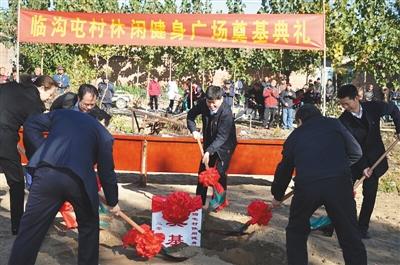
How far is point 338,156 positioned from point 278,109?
14.2m

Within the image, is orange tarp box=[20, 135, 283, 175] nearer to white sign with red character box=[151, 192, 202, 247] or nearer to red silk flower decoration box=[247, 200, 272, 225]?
red silk flower decoration box=[247, 200, 272, 225]

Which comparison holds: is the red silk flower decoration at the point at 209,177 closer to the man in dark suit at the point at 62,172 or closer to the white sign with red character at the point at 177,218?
the white sign with red character at the point at 177,218

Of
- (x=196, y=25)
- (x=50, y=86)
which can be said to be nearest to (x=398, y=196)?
(x=196, y=25)

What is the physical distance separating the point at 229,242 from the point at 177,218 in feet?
2.40

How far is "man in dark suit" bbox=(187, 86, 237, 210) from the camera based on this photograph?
5879mm

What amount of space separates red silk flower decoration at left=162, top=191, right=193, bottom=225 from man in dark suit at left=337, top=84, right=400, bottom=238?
1.81m

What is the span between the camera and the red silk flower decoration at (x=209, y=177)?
19.2ft

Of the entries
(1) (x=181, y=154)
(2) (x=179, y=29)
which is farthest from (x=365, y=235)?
(2) (x=179, y=29)

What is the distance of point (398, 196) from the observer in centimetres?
816

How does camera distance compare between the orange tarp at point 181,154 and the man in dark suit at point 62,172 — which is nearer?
the man in dark suit at point 62,172

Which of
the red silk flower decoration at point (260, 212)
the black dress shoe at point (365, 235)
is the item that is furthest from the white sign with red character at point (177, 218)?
the black dress shoe at point (365, 235)

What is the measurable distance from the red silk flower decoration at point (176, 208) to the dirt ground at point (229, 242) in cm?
32

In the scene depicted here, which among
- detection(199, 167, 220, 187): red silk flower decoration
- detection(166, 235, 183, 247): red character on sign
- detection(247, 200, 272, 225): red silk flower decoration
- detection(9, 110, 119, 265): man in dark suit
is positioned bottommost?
detection(166, 235, 183, 247): red character on sign

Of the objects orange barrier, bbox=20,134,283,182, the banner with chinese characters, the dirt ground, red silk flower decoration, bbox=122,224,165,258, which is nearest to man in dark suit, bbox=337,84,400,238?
the dirt ground
